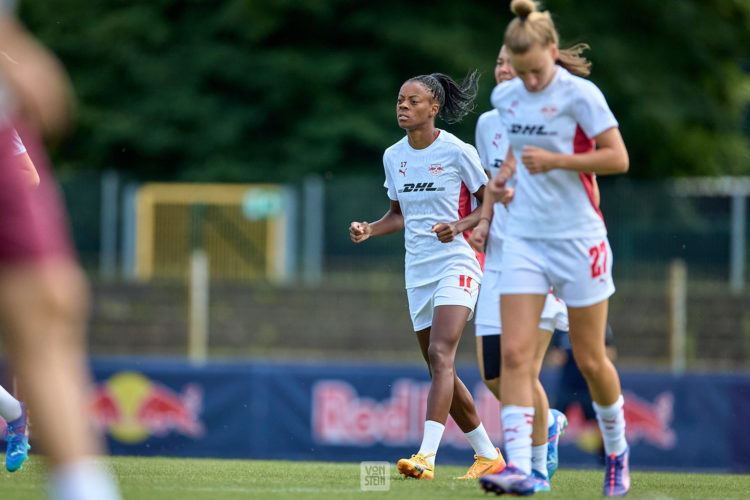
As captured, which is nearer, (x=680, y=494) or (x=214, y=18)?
(x=680, y=494)

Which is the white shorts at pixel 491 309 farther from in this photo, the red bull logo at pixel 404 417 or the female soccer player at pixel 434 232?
the red bull logo at pixel 404 417

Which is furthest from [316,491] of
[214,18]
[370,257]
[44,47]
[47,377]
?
[44,47]

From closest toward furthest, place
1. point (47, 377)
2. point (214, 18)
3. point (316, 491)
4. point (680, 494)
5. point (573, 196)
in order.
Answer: point (47, 377) < point (573, 196) < point (316, 491) < point (680, 494) < point (214, 18)

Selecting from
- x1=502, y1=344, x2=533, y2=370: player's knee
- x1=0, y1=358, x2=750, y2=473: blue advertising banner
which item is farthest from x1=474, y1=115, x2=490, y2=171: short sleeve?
x1=0, y1=358, x2=750, y2=473: blue advertising banner

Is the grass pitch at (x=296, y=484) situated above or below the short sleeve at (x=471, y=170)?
below

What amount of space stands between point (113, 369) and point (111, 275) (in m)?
5.66

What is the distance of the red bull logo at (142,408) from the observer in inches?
527

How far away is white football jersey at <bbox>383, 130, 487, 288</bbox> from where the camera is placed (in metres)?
7.62

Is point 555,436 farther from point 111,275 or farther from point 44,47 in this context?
point 44,47

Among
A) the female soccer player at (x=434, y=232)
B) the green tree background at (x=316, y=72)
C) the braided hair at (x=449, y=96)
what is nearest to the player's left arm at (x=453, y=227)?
the female soccer player at (x=434, y=232)

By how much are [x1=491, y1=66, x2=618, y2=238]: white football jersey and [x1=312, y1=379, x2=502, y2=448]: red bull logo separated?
25.4ft

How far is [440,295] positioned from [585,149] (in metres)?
2.02

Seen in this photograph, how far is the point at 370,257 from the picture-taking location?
18234mm

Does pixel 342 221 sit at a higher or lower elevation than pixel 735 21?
lower
